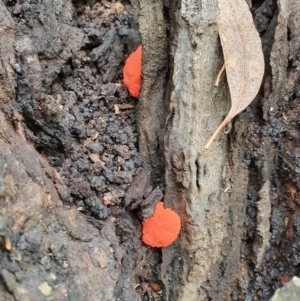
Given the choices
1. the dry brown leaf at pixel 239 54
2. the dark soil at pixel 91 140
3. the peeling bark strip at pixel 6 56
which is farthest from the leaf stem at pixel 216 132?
the peeling bark strip at pixel 6 56

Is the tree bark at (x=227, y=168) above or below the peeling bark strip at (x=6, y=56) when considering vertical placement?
below

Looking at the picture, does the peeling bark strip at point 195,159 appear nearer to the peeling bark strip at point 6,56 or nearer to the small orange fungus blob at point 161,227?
the small orange fungus blob at point 161,227

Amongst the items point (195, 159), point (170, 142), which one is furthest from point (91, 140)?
point (195, 159)

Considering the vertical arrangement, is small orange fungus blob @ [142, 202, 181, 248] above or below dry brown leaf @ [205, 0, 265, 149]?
below

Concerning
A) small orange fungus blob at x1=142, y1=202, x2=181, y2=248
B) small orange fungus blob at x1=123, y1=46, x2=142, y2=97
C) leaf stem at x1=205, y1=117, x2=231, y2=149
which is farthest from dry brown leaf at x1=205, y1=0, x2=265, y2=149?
small orange fungus blob at x1=123, y1=46, x2=142, y2=97

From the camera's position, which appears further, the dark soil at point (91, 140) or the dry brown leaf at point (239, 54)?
the dry brown leaf at point (239, 54)

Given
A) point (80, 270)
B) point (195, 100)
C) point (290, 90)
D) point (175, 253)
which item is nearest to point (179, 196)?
point (175, 253)

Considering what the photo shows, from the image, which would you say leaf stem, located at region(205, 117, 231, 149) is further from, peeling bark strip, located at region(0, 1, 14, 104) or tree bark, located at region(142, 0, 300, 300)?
peeling bark strip, located at region(0, 1, 14, 104)

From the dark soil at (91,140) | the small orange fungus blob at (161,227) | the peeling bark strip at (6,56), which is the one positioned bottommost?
the small orange fungus blob at (161,227)
